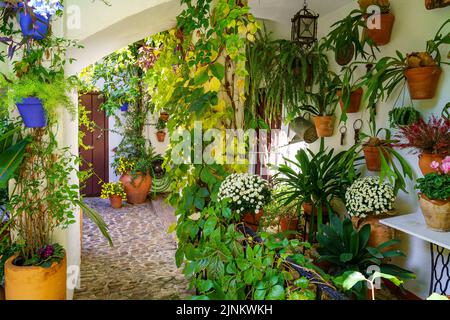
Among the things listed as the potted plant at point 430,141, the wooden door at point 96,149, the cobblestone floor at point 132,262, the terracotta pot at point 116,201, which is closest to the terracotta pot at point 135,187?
the terracotta pot at point 116,201

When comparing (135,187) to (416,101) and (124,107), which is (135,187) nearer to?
(124,107)

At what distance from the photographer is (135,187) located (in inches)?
221

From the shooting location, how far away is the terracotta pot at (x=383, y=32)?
2.87 metres

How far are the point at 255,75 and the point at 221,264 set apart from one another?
87.9 inches

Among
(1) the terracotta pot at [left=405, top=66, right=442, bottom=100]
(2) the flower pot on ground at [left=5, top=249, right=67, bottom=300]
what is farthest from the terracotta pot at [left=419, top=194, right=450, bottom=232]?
(2) the flower pot on ground at [left=5, top=249, right=67, bottom=300]

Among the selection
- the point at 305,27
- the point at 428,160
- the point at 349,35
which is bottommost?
the point at 428,160

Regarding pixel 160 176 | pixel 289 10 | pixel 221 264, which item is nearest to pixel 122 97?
pixel 160 176

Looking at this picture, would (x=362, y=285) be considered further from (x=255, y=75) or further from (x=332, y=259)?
(x=255, y=75)

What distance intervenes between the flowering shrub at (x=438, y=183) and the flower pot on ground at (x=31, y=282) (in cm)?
209

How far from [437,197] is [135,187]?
4427mm

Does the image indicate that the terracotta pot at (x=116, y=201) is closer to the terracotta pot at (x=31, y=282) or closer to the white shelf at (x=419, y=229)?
the terracotta pot at (x=31, y=282)

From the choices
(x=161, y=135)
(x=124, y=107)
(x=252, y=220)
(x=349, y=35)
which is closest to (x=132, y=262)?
(x=252, y=220)

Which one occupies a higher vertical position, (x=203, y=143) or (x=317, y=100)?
(x=317, y=100)

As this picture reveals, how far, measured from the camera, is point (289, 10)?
392 centimetres
